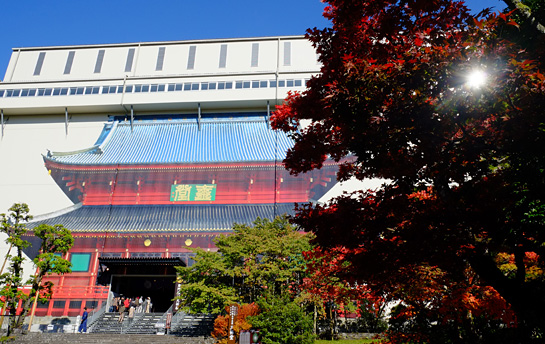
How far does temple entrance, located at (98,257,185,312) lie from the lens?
70.8 ft

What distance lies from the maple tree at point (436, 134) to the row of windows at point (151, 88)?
24545 mm

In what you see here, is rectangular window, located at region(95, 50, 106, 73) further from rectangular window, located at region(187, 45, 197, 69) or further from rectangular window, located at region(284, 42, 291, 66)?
rectangular window, located at region(284, 42, 291, 66)

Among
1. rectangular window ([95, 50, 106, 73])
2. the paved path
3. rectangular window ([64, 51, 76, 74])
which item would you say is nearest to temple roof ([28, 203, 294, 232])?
the paved path

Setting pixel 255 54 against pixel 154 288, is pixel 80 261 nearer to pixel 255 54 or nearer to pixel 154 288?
pixel 154 288

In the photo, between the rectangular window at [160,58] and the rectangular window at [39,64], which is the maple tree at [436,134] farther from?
the rectangular window at [39,64]

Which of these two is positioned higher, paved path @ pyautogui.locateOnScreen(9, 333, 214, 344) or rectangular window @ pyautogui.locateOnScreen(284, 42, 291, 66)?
rectangular window @ pyautogui.locateOnScreen(284, 42, 291, 66)

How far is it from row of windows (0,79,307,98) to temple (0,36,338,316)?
0.31 feet

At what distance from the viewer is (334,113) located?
4629mm

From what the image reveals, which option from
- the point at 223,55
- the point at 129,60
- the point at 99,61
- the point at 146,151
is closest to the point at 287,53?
the point at 223,55

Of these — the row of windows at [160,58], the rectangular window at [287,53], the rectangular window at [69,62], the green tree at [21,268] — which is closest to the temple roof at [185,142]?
the row of windows at [160,58]

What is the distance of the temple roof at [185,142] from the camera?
2698 cm

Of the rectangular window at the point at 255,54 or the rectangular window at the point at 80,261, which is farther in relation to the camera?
the rectangular window at the point at 255,54

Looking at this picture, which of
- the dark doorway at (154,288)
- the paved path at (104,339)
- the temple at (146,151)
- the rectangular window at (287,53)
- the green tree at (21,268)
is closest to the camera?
the paved path at (104,339)

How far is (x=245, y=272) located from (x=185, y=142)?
625 inches
